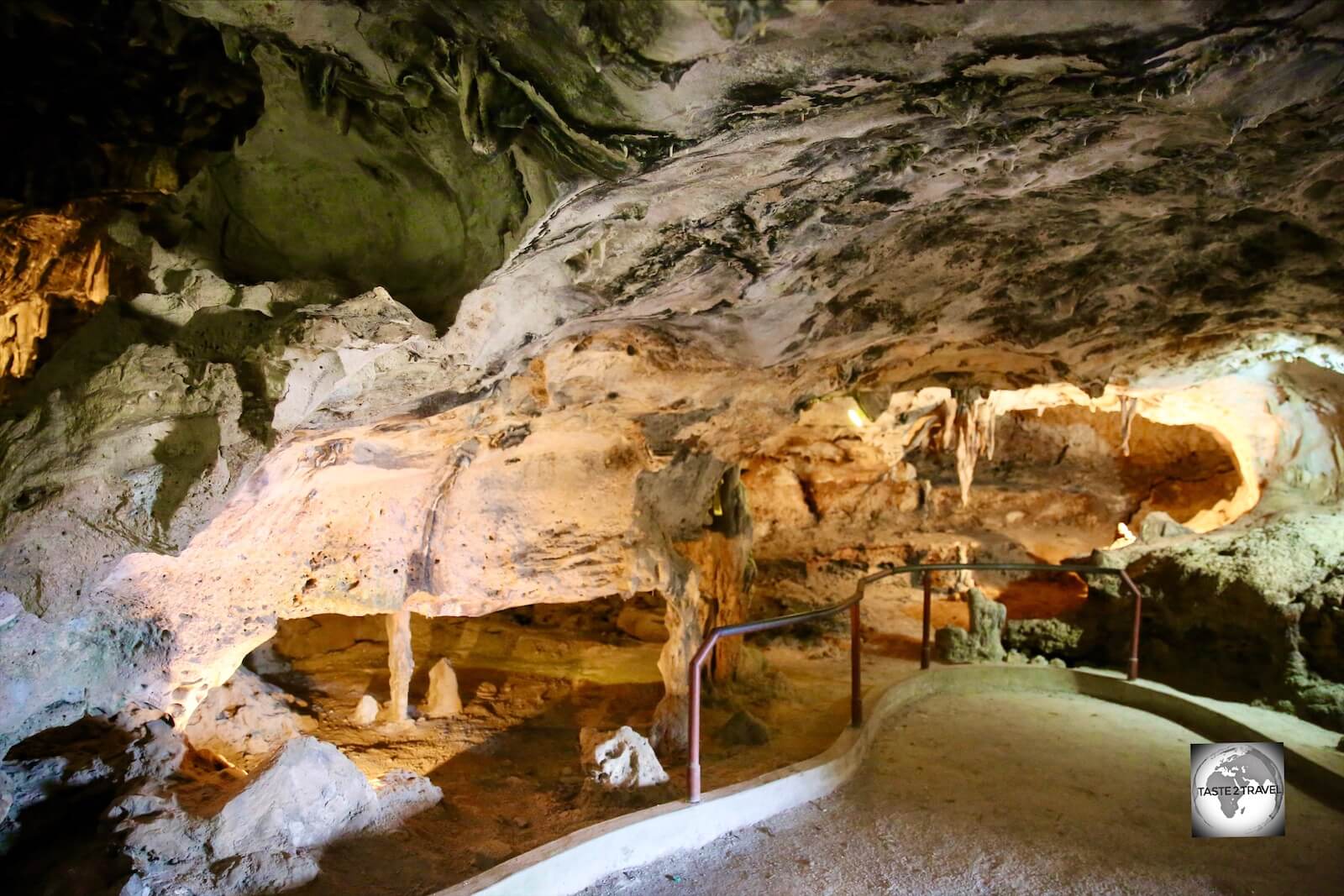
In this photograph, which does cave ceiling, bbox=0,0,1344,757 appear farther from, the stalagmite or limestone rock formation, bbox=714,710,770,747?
limestone rock formation, bbox=714,710,770,747

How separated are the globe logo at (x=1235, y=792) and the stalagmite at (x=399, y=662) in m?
6.11

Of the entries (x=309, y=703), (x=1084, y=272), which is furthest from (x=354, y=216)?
(x=309, y=703)

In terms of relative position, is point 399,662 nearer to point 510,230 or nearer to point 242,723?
point 242,723

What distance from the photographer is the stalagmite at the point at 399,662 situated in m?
7.42

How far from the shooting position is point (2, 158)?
4176mm

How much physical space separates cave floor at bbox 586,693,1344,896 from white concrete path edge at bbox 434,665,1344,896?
74mm

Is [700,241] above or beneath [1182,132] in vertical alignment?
beneath

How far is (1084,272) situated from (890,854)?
12.1 feet

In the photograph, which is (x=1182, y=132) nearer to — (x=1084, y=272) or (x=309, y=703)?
(x=1084, y=272)

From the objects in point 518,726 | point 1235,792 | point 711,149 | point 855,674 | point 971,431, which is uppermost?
point 711,149

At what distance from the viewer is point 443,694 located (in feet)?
25.8

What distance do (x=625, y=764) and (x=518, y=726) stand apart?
119 inches

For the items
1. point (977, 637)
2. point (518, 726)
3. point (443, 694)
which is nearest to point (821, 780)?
point (977, 637)

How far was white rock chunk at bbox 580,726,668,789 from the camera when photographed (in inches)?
194
